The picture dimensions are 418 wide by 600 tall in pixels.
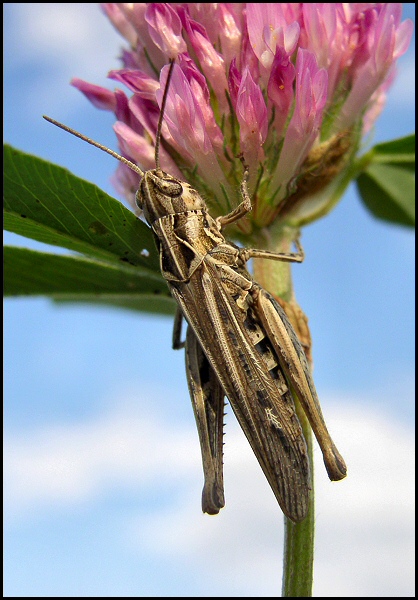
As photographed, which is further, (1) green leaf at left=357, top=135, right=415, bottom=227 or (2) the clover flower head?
(1) green leaf at left=357, top=135, right=415, bottom=227

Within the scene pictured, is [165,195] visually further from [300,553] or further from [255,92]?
[300,553]

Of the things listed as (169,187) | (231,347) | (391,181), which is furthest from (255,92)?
(391,181)

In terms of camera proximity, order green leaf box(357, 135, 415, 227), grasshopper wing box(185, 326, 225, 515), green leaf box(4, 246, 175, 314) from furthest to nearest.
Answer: green leaf box(357, 135, 415, 227) < green leaf box(4, 246, 175, 314) < grasshopper wing box(185, 326, 225, 515)

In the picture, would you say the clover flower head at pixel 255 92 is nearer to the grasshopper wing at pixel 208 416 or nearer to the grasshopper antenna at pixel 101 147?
the grasshopper antenna at pixel 101 147

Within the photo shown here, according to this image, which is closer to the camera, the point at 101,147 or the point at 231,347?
the point at 231,347

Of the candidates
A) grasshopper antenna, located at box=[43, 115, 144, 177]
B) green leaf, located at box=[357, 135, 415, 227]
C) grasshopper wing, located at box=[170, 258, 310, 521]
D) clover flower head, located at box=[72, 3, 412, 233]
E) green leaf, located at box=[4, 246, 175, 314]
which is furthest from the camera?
green leaf, located at box=[357, 135, 415, 227]

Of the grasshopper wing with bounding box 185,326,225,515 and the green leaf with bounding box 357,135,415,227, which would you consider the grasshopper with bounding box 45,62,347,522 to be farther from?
the green leaf with bounding box 357,135,415,227

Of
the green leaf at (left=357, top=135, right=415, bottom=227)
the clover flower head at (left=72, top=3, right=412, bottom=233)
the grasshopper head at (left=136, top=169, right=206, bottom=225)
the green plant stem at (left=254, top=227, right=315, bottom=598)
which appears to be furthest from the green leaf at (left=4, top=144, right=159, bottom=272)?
the green leaf at (left=357, top=135, right=415, bottom=227)

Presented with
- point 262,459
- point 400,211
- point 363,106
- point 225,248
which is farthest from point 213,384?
point 400,211
